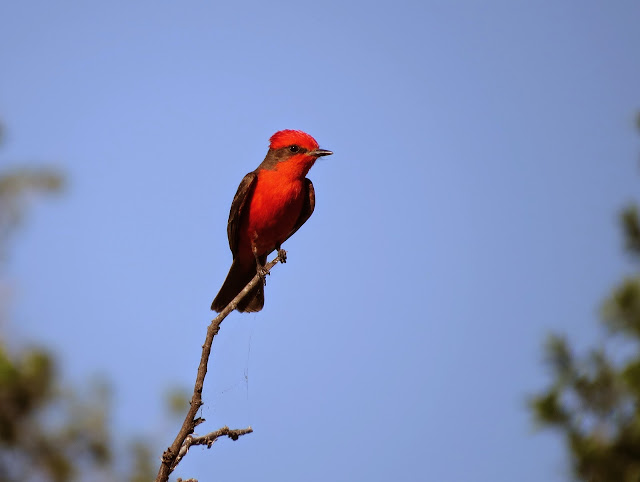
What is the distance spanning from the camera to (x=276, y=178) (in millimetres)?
7199

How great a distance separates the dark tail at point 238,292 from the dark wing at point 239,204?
11.4 inches

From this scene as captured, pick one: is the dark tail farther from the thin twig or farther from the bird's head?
the thin twig

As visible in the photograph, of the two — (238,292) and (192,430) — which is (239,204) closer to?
(238,292)

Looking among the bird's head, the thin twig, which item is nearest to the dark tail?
the bird's head

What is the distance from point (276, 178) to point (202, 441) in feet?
13.5

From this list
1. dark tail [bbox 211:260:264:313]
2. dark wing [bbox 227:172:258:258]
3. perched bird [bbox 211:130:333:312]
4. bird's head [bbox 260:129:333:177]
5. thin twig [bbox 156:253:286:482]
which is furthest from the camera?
bird's head [bbox 260:129:333:177]

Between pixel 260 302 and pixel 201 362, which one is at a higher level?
pixel 260 302

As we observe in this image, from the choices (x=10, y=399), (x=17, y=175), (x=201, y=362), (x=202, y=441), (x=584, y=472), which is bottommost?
(x=584, y=472)

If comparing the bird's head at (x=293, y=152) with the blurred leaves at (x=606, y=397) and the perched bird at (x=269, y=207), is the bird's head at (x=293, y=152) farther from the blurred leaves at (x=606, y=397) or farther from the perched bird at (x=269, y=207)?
the blurred leaves at (x=606, y=397)

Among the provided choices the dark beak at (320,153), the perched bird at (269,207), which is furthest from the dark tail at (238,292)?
the dark beak at (320,153)

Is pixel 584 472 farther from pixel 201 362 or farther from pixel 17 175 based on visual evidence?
pixel 17 175

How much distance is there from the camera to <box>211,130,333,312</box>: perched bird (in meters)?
7.07

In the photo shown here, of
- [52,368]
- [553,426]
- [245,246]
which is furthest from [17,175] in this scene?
[553,426]

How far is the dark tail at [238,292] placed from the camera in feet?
22.5
